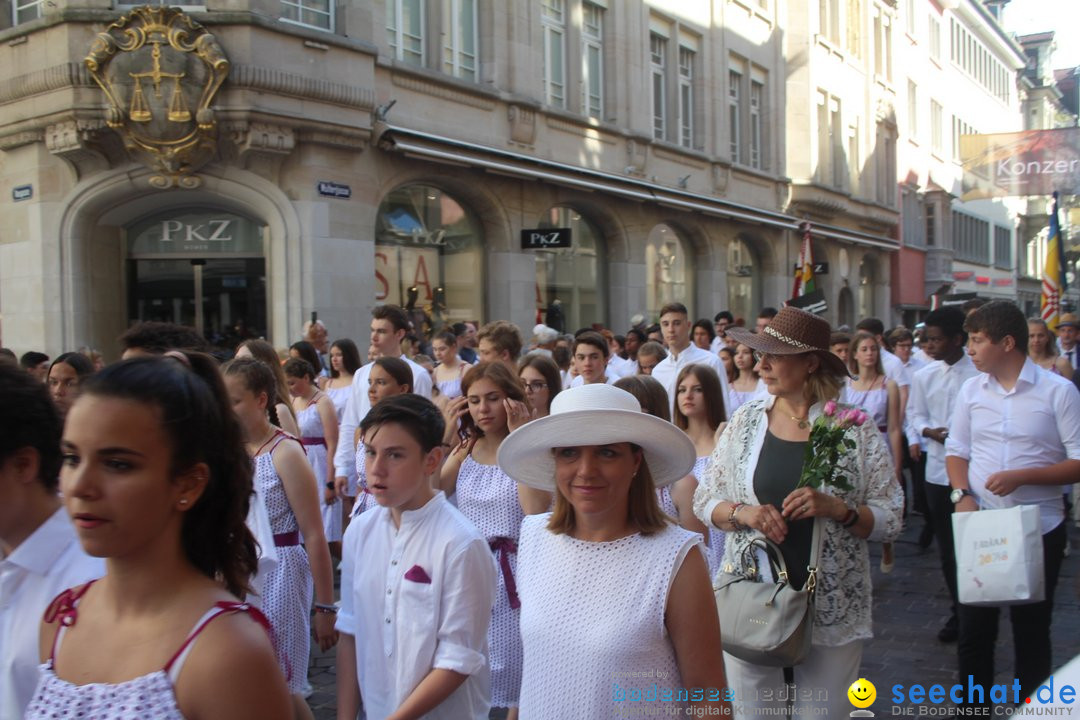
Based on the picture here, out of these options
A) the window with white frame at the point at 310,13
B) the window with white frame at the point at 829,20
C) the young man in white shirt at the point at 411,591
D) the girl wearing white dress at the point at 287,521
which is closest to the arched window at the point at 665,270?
the window with white frame at the point at 310,13

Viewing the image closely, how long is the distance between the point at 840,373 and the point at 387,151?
12.4 metres

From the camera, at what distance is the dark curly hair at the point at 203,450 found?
1.82 meters

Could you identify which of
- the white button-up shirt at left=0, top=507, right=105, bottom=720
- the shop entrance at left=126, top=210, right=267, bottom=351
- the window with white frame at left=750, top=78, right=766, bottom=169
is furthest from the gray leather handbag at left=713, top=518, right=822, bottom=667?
the window with white frame at left=750, top=78, right=766, bottom=169

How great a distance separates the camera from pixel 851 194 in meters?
33.3

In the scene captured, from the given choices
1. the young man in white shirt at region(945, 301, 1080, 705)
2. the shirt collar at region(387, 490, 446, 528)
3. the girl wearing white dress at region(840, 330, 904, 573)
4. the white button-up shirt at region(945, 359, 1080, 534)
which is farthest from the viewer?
the girl wearing white dress at region(840, 330, 904, 573)

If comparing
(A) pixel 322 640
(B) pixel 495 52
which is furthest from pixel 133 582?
(B) pixel 495 52

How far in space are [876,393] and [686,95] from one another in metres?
17.1

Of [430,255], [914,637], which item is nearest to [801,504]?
[914,637]

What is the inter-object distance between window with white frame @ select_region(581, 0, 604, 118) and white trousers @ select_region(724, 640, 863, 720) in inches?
691

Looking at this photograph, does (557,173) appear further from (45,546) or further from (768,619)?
(45,546)

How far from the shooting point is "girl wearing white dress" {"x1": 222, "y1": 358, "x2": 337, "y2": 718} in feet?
13.3

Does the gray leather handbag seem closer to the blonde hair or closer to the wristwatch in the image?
the blonde hair

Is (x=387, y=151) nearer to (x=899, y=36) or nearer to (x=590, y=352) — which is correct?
(x=590, y=352)

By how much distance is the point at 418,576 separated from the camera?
3.18 meters
